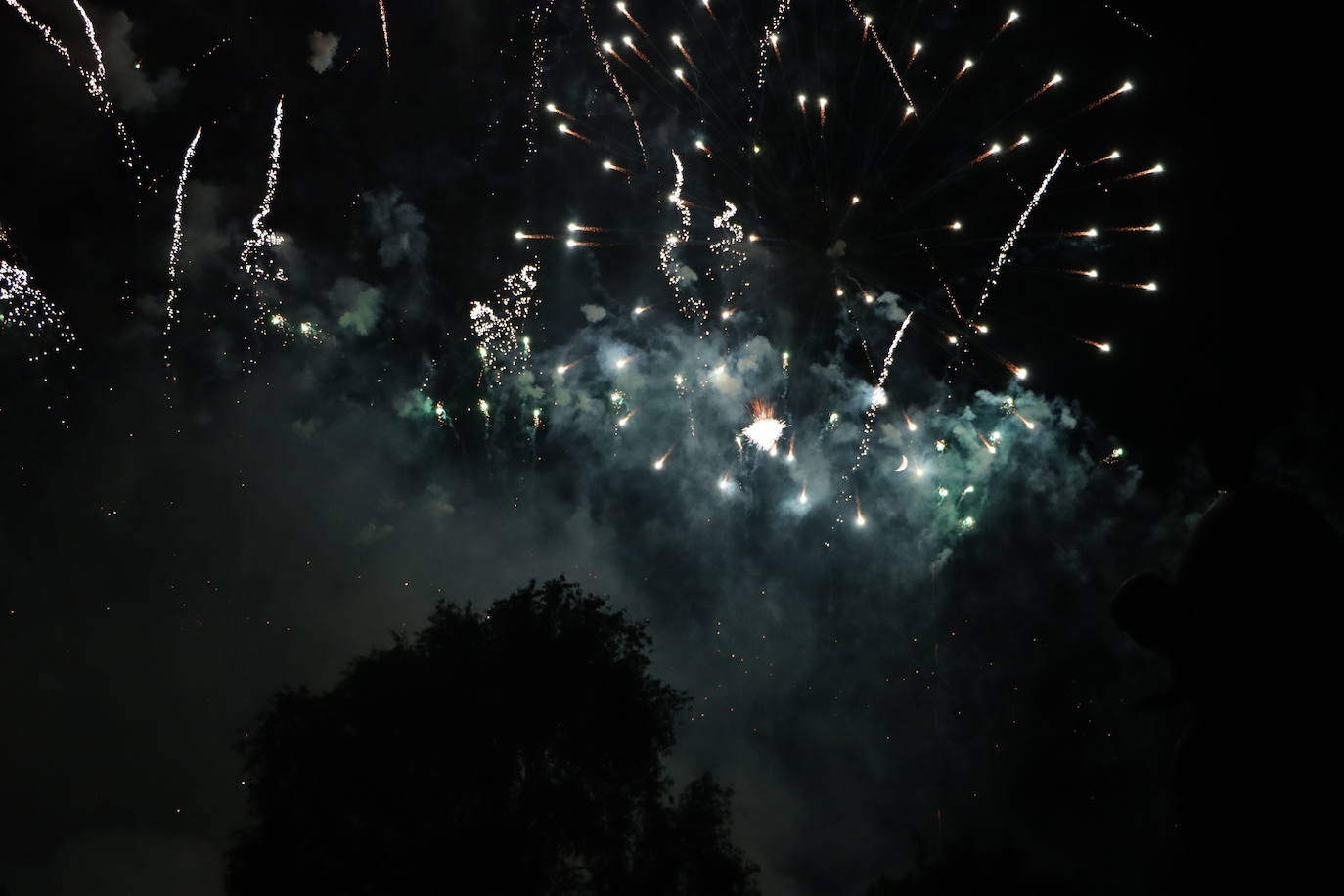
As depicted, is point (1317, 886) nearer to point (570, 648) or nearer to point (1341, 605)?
point (1341, 605)

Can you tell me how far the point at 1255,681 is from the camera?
4.38 metres

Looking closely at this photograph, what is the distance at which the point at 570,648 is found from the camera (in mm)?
19250

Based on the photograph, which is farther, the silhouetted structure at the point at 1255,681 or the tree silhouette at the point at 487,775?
the tree silhouette at the point at 487,775

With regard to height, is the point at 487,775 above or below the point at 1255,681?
above

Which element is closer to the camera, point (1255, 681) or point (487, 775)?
point (1255, 681)

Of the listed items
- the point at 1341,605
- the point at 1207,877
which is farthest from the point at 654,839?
the point at 1341,605

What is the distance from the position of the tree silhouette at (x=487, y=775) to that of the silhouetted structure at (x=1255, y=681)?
15.7 metres

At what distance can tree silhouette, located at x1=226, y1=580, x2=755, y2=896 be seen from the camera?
647 inches

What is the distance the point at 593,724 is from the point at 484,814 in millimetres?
3259

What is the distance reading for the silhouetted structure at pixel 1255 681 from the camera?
13.4ft

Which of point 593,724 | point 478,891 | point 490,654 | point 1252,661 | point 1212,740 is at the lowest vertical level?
point 1212,740

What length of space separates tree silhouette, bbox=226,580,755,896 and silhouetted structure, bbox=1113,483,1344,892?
15.7 meters

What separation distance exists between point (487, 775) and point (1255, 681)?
1666cm

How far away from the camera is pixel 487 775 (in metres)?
17.5
